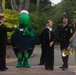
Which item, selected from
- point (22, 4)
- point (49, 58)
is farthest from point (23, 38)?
point (22, 4)

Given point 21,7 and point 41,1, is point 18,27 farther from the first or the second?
point 41,1

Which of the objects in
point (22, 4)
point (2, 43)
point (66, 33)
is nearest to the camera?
point (2, 43)

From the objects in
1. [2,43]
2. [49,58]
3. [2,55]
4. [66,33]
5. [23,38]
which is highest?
[66,33]

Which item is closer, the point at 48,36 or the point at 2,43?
the point at 2,43

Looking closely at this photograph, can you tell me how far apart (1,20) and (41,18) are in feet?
50.0

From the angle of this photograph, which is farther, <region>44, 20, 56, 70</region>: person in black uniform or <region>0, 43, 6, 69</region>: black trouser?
<region>44, 20, 56, 70</region>: person in black uniform

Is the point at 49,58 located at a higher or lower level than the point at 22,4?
lower

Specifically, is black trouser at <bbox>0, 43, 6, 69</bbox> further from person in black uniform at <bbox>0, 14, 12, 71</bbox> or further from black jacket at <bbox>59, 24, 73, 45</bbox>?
black jacket at <bbox>59, 24, 73, 45</bbox>

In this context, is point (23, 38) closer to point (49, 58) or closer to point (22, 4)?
point (49, 58)

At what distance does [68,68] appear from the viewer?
1163cm

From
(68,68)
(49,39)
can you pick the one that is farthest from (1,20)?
(68,68)

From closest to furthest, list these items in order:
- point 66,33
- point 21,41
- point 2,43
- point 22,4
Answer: point 2,43, point 66,33, point 21,41, point 22,4

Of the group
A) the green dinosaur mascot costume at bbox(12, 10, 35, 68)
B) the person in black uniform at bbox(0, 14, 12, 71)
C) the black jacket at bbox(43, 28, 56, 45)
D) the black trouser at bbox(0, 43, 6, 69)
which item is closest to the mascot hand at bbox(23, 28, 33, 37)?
the green dinosaur mascot costume at bbox(12, 10, 35, 68)

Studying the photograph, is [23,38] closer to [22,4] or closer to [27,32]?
[27,32]
